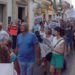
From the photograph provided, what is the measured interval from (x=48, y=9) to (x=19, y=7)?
14.4 m

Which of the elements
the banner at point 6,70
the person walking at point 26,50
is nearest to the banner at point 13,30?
the person walking at point 26,50

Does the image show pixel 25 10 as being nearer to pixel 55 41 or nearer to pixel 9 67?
pixel 55 41

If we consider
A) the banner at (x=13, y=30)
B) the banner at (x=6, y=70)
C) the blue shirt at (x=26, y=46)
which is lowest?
the banner at (x=13, y=30)

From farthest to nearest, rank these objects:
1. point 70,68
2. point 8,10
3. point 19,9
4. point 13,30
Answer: point 19,9 → point 8,10 → point 13,30 → point 70,68

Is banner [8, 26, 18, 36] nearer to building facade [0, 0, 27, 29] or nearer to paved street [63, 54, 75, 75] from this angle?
paved street [63, 54, 75, 75]

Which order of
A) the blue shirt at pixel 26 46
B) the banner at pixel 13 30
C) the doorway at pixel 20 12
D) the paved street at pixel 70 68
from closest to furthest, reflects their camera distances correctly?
the blue shirt at pixel 26 46
the paved street at pixel 70 68
the banner at pixel 13 30
the doorway at pixel 20 12

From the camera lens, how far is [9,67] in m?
7.58

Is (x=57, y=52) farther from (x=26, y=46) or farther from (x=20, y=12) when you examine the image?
(x=20, y=12)

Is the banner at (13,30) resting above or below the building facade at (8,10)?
below

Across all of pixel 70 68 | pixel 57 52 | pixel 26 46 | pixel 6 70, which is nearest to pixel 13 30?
pixel 70 68

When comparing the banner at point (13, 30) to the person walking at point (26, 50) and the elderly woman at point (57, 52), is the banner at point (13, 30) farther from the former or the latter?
the person walking at point (26, 50)

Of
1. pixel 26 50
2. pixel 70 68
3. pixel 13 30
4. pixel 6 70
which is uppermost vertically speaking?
pixel 26 50

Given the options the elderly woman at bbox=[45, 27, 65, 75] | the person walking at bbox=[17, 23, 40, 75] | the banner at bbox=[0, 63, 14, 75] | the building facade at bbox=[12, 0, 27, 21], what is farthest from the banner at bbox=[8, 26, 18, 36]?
the banner at bbox=[0, 63, 14, 75]

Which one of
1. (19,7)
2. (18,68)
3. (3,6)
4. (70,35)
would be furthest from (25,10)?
(18,68)
